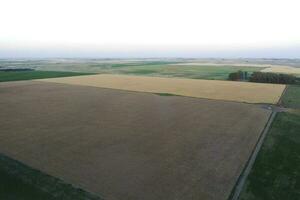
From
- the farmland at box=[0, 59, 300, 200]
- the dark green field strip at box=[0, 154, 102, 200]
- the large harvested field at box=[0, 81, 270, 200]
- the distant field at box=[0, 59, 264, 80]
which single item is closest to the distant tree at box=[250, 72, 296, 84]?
the distant field at box=[0, 59, 264, 80]

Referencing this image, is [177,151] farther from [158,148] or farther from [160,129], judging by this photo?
[160,129]

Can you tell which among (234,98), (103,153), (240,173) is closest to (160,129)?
(103,153)

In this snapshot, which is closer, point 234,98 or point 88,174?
point 88,174

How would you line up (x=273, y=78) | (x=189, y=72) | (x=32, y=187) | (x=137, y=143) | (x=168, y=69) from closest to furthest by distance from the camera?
(x=32, y=187) < (x=137, y=143) < (x=273, y=78) < (x=189, y=72) < (x=168, y=69)

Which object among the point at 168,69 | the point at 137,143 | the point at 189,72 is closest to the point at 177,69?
the point at 168,69

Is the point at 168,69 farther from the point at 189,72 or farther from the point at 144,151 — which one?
the point at 144,151

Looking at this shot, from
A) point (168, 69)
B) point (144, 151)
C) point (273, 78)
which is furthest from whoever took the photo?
point (168, 69)
